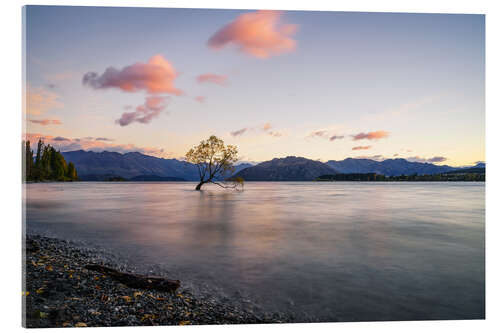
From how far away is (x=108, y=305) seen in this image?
173 inches

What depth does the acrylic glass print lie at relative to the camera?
495 cm

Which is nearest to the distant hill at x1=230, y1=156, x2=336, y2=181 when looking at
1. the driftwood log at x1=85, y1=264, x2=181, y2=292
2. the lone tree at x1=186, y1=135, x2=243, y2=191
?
the lone tree at x1=186, y1=135, x2=243, y2=191

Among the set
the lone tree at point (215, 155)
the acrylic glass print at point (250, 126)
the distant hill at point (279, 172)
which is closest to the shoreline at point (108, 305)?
the acrylic glass print at point (250, 126)

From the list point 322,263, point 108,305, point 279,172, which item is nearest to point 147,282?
point 108,305

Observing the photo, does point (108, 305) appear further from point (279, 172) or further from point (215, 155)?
point (279, 172)

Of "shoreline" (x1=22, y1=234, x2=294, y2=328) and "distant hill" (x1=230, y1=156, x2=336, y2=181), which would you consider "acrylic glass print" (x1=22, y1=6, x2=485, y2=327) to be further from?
"distant hill" (x1=230, y1=156, x2=336, y2=181)

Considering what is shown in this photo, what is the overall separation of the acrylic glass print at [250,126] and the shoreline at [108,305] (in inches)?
0.9

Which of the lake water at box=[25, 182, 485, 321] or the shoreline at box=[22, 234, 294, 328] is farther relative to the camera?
the lake water at box=[25, 182, 485, 321]

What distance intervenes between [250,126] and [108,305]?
8.99m

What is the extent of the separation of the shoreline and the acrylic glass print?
2 cm

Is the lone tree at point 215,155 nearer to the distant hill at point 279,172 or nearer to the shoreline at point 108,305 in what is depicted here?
the shoreline at point 108,305

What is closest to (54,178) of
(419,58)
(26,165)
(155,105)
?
(155,105)

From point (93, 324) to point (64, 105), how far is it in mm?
6311

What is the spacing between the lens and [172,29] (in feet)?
23.8
